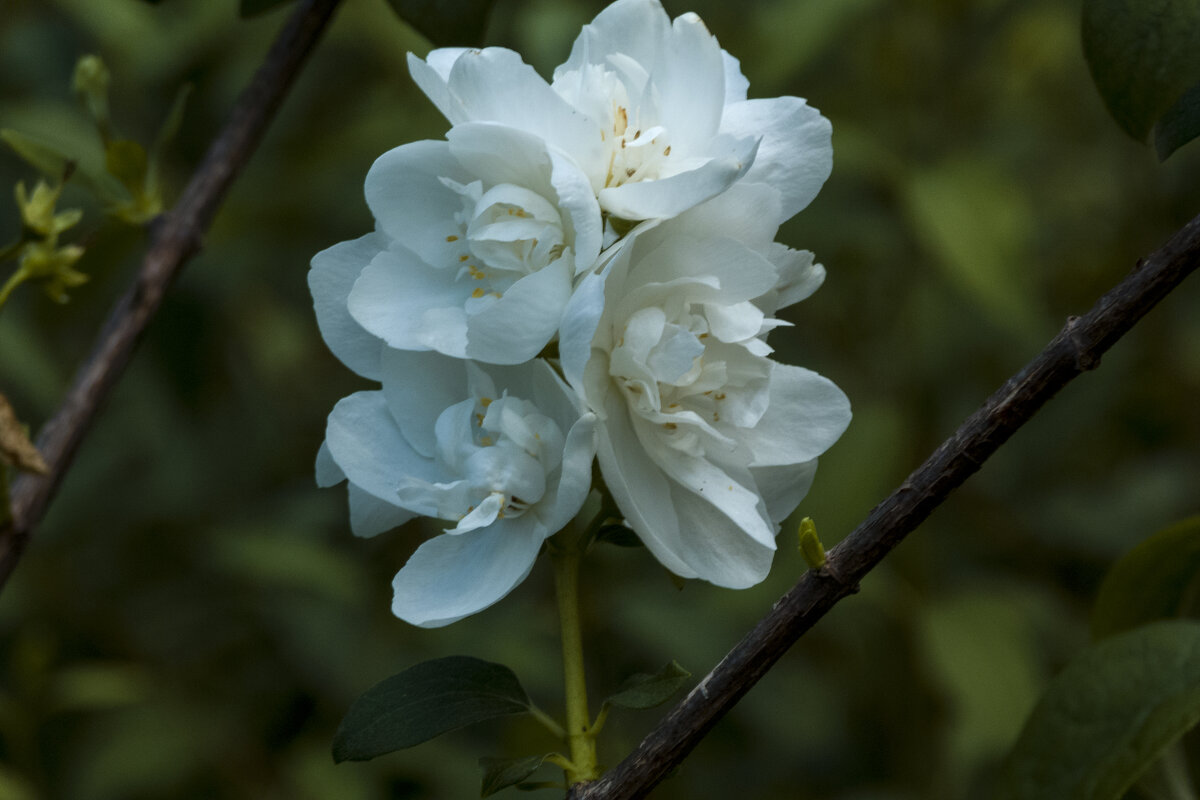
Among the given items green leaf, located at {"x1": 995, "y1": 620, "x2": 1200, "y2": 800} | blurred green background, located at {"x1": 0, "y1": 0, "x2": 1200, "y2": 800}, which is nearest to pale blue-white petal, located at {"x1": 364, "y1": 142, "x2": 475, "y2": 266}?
green leaf, located at {"x1": 995, "y1": 620, "x2": 1200, "y2": 800}

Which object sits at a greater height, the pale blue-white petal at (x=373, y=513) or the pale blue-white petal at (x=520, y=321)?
the pale blue-white petal at (x=520, y=321)

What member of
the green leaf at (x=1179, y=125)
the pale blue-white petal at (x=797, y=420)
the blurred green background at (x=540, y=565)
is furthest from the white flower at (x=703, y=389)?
the blurred green background at (x=540, y=565)

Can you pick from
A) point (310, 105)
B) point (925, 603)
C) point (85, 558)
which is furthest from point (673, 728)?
point (310, 105)

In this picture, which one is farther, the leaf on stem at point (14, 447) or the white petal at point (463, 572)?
the leaf on stem at point (14, 447)

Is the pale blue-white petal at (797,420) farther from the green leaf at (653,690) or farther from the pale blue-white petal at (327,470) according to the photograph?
the pale blue-white petal at (327,470)

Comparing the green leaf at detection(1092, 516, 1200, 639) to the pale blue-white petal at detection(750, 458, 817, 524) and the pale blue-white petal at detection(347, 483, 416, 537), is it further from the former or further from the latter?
the pale blue-white petal at detection(347, 483, 416, 537)

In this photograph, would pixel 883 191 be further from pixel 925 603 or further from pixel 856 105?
pixel 925 603
